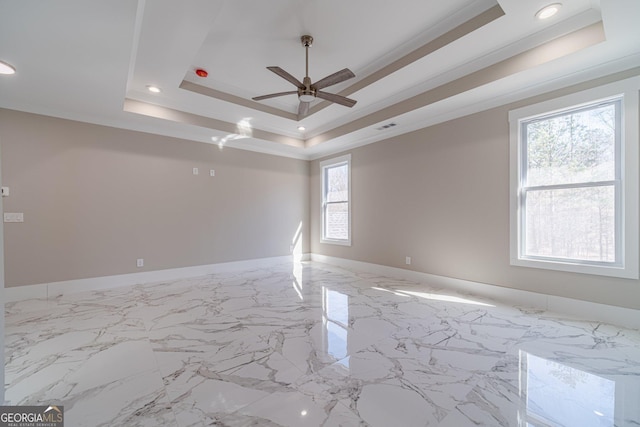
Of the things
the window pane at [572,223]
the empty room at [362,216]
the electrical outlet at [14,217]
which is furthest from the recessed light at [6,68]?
the window pane at [572,223]

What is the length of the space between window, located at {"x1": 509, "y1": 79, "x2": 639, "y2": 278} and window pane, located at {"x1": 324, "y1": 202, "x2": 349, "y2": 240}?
321 centimetres

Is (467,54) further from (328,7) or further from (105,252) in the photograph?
(105,252)

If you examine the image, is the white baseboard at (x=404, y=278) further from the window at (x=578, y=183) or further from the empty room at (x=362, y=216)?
the window at (x=578, y=183)

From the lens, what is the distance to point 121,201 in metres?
4.29

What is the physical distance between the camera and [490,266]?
3619 mm

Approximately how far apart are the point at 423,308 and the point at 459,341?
85 centimetres

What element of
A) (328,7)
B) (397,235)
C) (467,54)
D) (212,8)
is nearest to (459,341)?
(397,235)

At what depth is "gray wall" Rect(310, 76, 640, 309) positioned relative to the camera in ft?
10.7

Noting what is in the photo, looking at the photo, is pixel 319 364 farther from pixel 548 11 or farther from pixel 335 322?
pixel 548 11

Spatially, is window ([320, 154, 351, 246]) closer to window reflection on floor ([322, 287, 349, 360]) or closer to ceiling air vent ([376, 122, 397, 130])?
ceiling air vent ([376, 122, 397, 130])

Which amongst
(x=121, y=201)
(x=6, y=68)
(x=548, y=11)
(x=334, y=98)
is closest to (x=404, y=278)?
(x=334, y=98)

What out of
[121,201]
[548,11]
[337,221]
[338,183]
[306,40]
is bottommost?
[337,221]

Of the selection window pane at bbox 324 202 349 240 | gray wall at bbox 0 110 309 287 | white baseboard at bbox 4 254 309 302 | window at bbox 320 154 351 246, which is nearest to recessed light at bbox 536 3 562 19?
window at bbox 320 154 351 246

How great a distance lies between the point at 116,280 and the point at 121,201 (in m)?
1.29
